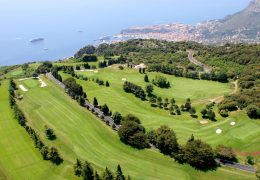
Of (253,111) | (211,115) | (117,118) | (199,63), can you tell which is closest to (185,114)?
(211,115)

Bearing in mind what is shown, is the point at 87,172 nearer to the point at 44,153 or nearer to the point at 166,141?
the point at 44,153

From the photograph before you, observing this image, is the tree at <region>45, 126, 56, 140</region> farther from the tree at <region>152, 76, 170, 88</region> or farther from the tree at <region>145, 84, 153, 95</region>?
the tree at <region>152, 76, 170, 88</region>

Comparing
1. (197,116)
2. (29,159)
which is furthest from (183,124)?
(29,159)

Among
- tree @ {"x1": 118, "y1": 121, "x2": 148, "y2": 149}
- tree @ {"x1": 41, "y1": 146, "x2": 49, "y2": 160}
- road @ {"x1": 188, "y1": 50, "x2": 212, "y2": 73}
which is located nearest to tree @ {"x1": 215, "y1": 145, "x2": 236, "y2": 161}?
tree @ {"x1": 118, "y1": 121, "x2": 148, "y2": 149}

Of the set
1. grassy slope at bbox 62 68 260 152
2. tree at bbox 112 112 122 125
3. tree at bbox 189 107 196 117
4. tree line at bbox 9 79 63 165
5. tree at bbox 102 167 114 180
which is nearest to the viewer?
tree at bbox 102 167 114 180

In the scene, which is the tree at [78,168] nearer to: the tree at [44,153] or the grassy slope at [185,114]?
the tree at [44,153]

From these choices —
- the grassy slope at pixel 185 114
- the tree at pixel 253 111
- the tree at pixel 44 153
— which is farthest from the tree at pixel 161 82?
the tree at pixel 44 153
